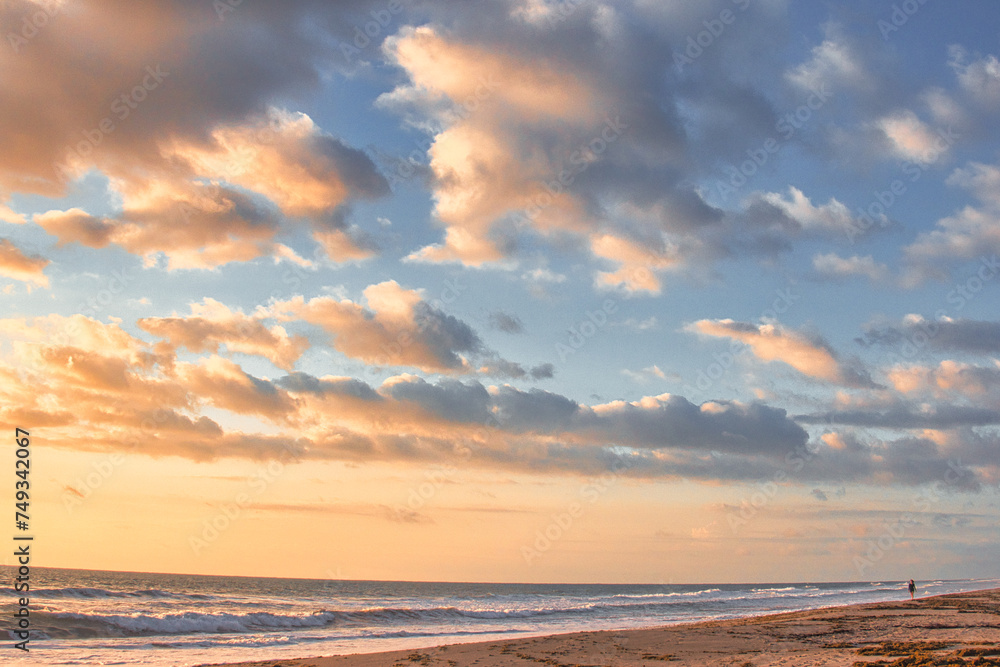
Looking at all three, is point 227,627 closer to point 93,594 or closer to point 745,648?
point 93,594

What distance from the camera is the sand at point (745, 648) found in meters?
22.0

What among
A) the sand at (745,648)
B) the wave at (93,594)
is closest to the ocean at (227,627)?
the wave at (93,594)

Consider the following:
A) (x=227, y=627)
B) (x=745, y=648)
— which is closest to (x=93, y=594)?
(x=227, y=627)

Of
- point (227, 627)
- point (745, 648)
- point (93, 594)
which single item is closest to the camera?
point (745, 648)

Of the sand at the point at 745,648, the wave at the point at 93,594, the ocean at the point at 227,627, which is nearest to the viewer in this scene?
the sand at the point at 745,648

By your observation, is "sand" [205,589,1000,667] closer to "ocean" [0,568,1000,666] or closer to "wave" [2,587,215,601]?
"ocean" [0,568,1000,666]

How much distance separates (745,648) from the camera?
26.5 metres

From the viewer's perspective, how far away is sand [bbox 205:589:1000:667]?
21969 millimetres

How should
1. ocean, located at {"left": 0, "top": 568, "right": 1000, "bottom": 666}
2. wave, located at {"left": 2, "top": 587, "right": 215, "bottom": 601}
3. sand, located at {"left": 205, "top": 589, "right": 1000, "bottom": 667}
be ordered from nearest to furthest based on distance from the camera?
1. sand, located at {"left": 205, "top": 589, "right": 1000, "bottom": 667}
2. ocean, located at {"left": 0, "top": 568, "right": 1000, "bottom": 666}
3. wave, located at {"left": 2, "top": 587, "right": 215, "bottom": 601}

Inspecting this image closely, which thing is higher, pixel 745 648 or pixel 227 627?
pixel 745 648

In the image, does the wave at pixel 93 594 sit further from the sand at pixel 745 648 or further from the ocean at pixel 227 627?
the sand at pixel 745 648

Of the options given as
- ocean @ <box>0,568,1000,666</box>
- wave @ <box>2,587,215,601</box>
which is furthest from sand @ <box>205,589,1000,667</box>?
wave @ <box>2,587,215,601</box>

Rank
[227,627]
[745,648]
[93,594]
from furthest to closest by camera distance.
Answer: [93,594] < [227,627] < [745,648]

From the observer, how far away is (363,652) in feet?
93.0
